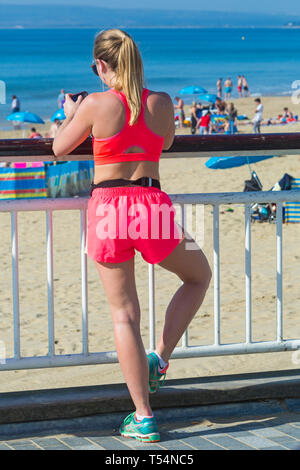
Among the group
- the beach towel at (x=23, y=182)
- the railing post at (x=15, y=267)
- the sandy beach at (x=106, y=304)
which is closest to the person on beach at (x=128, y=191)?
the railing post at (x=15, y=267)

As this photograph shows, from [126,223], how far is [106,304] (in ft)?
15.0

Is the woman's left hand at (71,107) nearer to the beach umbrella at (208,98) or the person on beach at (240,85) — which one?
the beach umbrella at (208,98)

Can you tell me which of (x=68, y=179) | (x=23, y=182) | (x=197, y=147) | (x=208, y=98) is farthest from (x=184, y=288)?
(x=208, y=98)

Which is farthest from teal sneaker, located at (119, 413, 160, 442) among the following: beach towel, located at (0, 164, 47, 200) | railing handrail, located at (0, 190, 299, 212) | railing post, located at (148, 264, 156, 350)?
beach towel, located at (0, 164, 47, 200)

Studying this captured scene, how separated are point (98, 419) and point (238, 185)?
39.5 ft

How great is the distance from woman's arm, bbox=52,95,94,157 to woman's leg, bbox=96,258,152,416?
1.61 feet

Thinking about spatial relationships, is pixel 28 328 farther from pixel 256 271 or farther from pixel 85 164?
pixel 85 164

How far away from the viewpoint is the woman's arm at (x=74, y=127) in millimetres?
2805

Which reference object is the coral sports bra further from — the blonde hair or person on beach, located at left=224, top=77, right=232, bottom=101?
person on beach, located at left=224, top=77, right=232, bottom=101

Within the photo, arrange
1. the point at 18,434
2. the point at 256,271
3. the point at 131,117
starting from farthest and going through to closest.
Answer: the point at 256,271 < the point at 18,434 < the point at 131,117

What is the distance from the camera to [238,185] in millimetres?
14984

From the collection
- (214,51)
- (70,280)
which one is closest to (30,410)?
(70,280)

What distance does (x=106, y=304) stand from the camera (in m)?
7.33

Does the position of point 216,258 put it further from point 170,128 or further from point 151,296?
point 170,128
